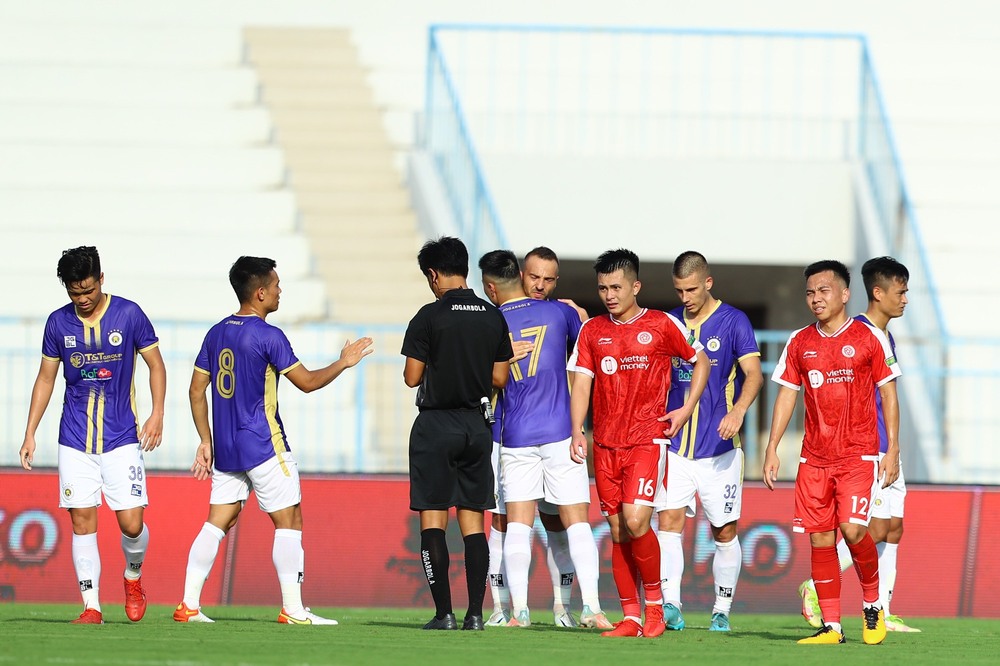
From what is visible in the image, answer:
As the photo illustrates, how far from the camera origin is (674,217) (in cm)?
1686

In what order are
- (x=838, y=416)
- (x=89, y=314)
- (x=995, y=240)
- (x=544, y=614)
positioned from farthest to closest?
1. (x=995, y=240)
2. (x=544, y=614)
3. (x=89, y=314)
4. (x=838, y=416)

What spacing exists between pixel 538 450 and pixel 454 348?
2.90ft

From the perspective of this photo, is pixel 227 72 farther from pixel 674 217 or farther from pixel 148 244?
pixel 674 217

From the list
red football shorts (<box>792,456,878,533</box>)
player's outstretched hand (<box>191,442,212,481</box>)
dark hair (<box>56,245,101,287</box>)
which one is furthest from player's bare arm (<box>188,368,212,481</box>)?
red football shorts (<box>792,456,878,533</box>)

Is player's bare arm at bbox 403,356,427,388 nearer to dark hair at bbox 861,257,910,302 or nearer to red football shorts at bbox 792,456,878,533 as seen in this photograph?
red football shorts at bbox 792,456,878,533

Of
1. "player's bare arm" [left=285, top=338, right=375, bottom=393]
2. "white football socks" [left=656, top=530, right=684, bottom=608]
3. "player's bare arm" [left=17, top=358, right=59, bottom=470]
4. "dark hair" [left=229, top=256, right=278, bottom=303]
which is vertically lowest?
"white football socks" [left=656, top=530, right=684, bottom=608]

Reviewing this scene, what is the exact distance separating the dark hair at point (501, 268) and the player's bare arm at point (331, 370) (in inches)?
32.4

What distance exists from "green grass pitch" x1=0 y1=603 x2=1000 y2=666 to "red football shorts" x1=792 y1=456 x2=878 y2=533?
0.62 metres

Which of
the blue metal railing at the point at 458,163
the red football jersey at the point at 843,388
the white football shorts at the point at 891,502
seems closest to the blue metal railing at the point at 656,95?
the blue metal railing at the point at 458,163

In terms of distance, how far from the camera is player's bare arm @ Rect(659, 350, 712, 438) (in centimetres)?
820

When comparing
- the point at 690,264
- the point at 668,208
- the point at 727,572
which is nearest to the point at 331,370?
the point at 690,264

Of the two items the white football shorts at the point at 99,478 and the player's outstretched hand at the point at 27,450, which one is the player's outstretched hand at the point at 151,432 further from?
the player's outstretched hand at the point at 27,450

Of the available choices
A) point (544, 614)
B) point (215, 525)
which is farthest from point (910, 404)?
point (215, 525)

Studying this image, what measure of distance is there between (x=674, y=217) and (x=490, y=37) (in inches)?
180
